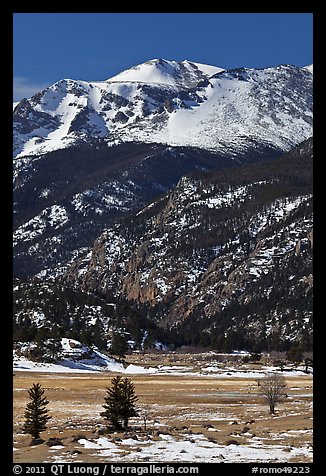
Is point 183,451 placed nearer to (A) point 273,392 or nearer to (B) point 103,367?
(A) point 273,392

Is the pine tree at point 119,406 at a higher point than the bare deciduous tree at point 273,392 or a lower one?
higher

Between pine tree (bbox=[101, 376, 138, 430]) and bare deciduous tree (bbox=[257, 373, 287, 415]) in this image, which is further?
bare deciduous tree (bbox=[257, 373, 287, 415])

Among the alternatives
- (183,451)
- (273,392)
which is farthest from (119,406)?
(273,392)

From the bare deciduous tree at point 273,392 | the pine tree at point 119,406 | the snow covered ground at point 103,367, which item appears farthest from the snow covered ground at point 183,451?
the snow covered ground at point 103,367

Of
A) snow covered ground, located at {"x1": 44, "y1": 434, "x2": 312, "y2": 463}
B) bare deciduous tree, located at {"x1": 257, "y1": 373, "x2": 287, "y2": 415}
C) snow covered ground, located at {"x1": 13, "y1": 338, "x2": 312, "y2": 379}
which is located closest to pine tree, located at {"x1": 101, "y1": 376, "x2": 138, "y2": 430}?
snow covered ground, located at {"x1": 44, "y1": 434, "x2": 312, "y2": 463}

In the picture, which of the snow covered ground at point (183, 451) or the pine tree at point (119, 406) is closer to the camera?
the snow covered ground at point (183, 451)

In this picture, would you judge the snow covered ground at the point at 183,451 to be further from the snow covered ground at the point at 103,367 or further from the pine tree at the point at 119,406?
the snow covered ground at the point at 103,367

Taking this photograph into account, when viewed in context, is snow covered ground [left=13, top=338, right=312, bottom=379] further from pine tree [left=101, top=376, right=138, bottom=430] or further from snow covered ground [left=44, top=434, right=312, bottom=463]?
snow covered ground [left=44, top=434, right=312, bottom=463]

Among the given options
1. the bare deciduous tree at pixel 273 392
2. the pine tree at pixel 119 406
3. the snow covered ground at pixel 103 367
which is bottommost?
the snow covered ground at pixel 103 367

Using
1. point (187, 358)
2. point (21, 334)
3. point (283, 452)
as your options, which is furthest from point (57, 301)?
point (283, 452)

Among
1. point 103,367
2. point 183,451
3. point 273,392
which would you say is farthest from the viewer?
point 103,367
